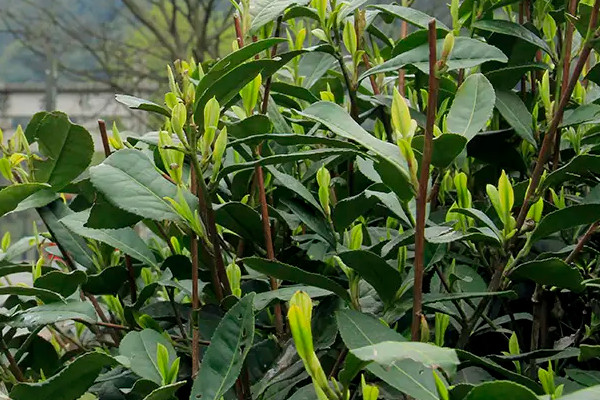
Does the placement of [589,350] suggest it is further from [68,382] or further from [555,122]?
[68,382]

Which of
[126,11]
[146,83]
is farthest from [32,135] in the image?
[126,11]

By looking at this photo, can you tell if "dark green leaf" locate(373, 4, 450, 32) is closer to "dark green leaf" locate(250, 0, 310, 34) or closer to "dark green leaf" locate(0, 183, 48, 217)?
"dark green leaf" locate(250, 0, 310, 34)

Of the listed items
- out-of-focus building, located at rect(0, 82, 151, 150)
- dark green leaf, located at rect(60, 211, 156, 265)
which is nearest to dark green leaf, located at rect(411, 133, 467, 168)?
dark green leaf, located at rect(60, 211, 156, 265)

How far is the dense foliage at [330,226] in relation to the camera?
0.53m

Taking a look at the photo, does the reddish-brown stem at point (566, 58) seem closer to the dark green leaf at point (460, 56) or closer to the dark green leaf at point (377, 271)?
the dark green leaf at point (460, 56)

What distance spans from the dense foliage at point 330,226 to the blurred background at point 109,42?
7.92m

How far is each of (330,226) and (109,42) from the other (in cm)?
935

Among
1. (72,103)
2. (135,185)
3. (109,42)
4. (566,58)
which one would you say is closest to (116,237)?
(135,185)

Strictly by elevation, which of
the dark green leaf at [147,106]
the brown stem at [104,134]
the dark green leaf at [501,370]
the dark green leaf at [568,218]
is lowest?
the dark green leaf at [501,370]

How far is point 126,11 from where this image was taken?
9750 mm

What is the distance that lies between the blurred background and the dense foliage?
26.0 ft

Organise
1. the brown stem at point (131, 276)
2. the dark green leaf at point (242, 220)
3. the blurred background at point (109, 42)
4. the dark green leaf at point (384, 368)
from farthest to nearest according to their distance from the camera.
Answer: the blurred background at point (109, 42)
the brown stem at point (131, 276)
the dark green leaf at point (242, 220)
the dark green leaf at point (384, 368)

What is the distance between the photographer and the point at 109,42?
9414 mm

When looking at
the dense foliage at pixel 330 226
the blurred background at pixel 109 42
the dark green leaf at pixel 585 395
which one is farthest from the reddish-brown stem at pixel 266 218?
the blurred background at pixel 109 42
